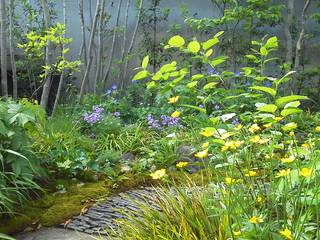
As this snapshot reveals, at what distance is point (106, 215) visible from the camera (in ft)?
9.35

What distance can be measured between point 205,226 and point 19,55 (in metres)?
5.98

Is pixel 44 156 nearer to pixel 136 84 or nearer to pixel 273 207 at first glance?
pixel 273 207

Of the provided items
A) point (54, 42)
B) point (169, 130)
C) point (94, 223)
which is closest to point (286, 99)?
point (94, 223)

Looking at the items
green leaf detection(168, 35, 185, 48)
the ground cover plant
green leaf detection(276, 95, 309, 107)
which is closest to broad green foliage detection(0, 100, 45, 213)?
the ground cover plant

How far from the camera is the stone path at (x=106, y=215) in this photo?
2624mm

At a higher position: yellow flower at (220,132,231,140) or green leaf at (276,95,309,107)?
green leaf at (276,95,309,107)

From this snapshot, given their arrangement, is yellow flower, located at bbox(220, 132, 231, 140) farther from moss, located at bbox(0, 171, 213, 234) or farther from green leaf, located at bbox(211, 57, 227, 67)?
moss, located at bbox(0, 171, 213, 234)

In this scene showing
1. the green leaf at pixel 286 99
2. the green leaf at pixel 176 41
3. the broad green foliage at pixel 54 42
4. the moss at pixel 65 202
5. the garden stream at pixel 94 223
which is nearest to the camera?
the green leaf at pixel 286 99

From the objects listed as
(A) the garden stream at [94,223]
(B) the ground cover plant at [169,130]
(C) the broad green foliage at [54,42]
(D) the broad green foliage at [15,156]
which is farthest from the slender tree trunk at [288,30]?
(D) the broad green foliage at [15,156]

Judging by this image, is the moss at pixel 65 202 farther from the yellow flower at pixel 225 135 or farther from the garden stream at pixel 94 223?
the yellow flower at pixel 225 135

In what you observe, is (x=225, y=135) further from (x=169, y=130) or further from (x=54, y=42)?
(x=54, y=42)

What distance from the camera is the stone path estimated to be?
2624mm

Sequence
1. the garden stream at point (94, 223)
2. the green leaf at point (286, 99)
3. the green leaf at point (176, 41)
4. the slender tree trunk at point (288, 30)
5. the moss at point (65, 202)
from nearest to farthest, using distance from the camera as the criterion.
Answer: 1. the green leaf at point (286, 99)
2. the green leaf at point (176, 41)
3. the garden stream at point (94, 223)
4. the moss at point (65, 202)
5. the slender tree trunk at point (288, 30)

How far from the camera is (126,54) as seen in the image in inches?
290
